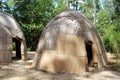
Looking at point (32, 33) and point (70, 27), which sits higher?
point (32, 33)

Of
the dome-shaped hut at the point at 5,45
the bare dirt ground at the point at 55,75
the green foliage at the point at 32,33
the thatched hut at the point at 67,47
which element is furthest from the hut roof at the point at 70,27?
the green foliage at the point at 32,33

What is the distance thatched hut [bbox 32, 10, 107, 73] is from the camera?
10.9m

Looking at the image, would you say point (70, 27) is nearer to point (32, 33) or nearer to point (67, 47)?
point (67, 47)

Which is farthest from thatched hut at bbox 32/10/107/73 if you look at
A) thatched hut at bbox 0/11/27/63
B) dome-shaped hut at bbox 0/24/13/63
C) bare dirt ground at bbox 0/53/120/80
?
thatched hut at bbox 0/11/27/63

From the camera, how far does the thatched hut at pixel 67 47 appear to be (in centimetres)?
1085

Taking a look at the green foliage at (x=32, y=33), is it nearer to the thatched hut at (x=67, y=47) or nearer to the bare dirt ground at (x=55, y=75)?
the thatched hut at (x=67, y=47)

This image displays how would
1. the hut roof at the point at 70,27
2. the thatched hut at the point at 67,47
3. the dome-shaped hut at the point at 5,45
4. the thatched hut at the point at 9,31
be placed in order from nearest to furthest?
the thatched hut at the point at 67,47 < the hut roof at the point at 70,27 < the dome-shaped hut at the point at 5,45 < the thatched hut at the point at 9,31

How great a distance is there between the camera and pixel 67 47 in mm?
11031

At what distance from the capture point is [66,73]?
10.6 metres

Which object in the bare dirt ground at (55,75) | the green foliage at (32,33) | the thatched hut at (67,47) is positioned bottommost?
the bare dirt ground at (55,75)

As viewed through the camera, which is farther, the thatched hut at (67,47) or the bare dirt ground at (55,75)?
the thatched hut at (67,47)

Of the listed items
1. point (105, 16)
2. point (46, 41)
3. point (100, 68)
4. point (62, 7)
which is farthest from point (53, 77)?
point (105, 16)

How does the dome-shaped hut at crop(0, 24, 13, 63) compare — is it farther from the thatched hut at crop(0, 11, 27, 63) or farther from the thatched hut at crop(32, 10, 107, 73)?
the thatched hut at crop(32, 10, 107, 73)

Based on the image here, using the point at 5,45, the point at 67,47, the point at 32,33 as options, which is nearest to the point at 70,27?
the point at 67,47
